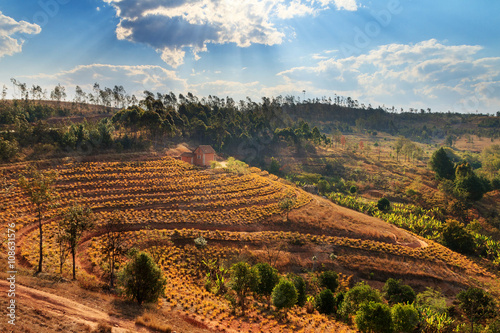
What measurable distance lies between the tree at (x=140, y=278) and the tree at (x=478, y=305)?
2714 centimetres

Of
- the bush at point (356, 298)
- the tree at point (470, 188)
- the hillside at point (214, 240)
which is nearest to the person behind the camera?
the hillside at point (214, 240)

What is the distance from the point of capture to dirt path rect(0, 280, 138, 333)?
13945mm

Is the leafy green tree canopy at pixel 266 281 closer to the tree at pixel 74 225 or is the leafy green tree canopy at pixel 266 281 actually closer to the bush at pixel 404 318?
the bush at pixel 404 318

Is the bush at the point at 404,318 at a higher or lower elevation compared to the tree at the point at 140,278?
lower

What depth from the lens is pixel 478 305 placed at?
23.7m

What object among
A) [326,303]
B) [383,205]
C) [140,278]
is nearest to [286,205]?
[326,303]

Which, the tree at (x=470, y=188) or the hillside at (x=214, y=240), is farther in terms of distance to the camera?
the tree at (x=470, y=188)

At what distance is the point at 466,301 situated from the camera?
24.3m

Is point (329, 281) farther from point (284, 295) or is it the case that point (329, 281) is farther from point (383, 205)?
point (383, 205)

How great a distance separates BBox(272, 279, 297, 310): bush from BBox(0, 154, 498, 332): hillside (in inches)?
65.4

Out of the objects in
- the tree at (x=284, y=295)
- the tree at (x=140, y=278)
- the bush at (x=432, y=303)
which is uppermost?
the tree at (x=140, y=278)

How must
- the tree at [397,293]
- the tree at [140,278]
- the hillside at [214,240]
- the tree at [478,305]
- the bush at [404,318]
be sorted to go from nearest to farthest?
the tree at [140,278] → the bush at [404,318] → the hillside at [214,240] → the tree at [478,305] → the tree at [397,293]

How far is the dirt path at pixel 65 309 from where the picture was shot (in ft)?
45.8

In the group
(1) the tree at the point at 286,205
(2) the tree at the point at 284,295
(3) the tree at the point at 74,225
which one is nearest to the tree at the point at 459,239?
(1) the tree at the point at 286,205
